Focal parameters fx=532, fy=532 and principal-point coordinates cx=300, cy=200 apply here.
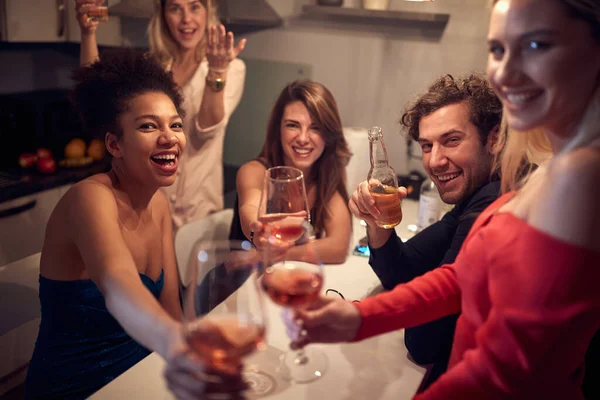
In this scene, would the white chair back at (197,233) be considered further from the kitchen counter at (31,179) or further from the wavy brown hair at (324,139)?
the kitchen counter at (31,179)

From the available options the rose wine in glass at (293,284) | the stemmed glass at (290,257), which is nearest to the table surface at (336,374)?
the stemmed glass at (290,257)

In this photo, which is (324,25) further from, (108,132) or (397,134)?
(108,132)

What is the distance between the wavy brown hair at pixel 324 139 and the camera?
1.88 metres

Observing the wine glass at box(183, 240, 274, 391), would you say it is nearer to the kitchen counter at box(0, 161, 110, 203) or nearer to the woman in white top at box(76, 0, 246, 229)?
the woman in white top at box(76, 0, 246, 229)

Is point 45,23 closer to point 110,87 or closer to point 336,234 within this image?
point 110,87

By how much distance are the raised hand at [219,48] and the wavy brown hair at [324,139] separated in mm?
300

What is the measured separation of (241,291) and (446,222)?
0.98m

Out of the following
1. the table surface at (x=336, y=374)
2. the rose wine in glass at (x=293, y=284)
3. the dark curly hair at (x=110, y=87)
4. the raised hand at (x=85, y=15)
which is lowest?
the table surface at (x=336, y=374)

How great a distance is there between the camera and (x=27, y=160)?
2.51 m

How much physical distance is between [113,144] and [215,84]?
2.85ft

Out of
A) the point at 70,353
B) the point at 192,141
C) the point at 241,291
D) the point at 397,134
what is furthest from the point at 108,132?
the point at 397,134

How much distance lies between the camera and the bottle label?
6.73 feet

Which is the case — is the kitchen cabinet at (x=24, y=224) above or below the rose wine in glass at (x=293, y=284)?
below

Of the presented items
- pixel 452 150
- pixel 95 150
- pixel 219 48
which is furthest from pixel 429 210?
pixel 95 150
